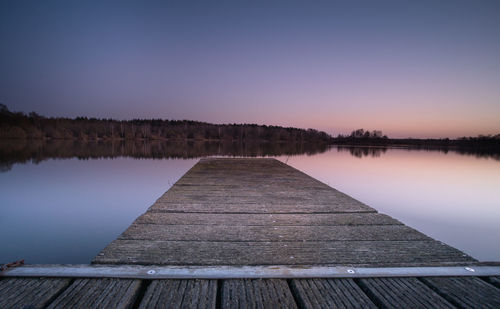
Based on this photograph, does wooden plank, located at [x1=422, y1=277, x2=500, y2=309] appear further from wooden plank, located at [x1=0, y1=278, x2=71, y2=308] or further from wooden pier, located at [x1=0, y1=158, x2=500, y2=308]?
wooden plank, located at [x1=0, y1=278, x2=71, y2=308]

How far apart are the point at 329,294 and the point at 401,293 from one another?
15.7 inches

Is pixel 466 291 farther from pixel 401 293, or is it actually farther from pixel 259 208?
pixel 259 208

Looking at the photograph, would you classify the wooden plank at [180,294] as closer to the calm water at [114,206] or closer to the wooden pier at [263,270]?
the wooden pier at [263,270]

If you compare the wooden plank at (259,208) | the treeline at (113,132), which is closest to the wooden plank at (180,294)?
the wooden plank at (259,208)

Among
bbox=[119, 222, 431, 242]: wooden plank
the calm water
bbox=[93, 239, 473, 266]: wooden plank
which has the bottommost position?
the calm water

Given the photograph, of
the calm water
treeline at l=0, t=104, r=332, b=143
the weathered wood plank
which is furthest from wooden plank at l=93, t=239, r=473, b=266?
treeline at l=0, t=104, r=332, b=143

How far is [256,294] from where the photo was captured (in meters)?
1.33

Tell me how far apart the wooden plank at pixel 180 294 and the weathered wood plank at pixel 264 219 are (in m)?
1.24

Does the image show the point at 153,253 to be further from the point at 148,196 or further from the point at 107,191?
the point at 107,191

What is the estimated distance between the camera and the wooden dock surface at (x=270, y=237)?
181 centimetres

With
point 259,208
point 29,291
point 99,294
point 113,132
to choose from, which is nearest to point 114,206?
point 259,208

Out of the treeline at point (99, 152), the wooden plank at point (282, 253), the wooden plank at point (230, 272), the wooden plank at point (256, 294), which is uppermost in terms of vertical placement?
the wooden plank at point (230, 272)

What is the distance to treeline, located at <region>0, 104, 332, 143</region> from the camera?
42875mm

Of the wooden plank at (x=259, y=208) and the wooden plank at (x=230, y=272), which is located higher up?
the wooden plank at (x=230, y=272)
